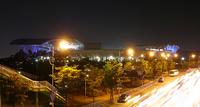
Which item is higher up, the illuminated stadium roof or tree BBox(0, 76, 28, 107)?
the illuminated stadium roof

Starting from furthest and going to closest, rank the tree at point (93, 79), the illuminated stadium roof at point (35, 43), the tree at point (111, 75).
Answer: the illuminated stadium roof at point (35, 43), the tree at point (93, 79), the tree at point (111, 75)

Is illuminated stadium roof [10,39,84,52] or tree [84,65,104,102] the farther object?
illuminated stadium roof [10,39,84,52]

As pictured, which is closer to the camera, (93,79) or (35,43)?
(93,79)

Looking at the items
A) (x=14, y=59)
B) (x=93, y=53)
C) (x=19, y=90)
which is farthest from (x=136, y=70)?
(x=93, y=53)

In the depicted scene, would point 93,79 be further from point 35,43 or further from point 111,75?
point 35,43

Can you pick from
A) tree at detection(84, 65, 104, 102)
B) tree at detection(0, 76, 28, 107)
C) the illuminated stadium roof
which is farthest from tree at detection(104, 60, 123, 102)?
the illuminated stadium roof

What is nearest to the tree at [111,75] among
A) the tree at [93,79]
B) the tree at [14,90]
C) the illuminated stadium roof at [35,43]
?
the tree at [93,79]

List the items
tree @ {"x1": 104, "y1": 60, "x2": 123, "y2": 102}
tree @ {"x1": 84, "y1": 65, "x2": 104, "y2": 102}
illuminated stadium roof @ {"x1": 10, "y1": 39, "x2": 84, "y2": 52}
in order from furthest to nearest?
illuminated stadium roof @ {"x1": 10, "y1": 39, "x2": 84, "y2": 52} < tree @ {"x1": 84, "y1": 65, "x2": 104, "y2": 102} < tree @ {"x1": 104, "y1": 60, "x2": 123, "y2": 102}

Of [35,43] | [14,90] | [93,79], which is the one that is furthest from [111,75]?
[35,43]

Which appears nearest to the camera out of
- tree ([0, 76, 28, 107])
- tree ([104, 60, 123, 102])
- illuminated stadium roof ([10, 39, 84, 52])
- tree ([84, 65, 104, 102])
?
tree ([0, 76, 28, 107])

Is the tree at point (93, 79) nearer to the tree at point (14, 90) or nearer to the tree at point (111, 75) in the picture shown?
the tree at point (111, 75)

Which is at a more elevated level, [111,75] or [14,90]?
[111,75]

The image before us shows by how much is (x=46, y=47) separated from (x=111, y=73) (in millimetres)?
85654

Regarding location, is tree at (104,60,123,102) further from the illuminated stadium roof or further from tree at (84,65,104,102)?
the illuminated stadium roof
